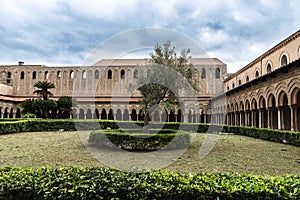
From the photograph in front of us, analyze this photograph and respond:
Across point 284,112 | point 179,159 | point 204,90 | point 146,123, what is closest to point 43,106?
point 146,123

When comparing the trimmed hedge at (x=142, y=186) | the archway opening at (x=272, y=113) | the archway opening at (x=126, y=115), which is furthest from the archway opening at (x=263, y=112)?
the archway opening at (x=126, y=115)

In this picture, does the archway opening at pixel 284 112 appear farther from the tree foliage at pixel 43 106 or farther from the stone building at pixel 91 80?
the tree foliage at pixel 43 106

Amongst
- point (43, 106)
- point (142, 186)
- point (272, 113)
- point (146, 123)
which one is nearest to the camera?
point (142, 186)

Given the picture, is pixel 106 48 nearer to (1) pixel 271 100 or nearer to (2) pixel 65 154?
(2) pixel 65 154

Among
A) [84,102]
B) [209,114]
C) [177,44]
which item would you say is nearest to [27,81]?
[84,102]

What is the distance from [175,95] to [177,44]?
3.01m

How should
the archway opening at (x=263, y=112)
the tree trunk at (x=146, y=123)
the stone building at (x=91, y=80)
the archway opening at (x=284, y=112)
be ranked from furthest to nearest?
the stone building at (x=91, y=80) → the archway opening at (x=263, y=112) → the archway opening at (x=284, y=112) → the tree trunk at (x=146, y=123)

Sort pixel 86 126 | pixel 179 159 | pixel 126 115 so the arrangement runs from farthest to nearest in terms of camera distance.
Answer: pixel 126 115, pixel 86 126, pixel 179 159

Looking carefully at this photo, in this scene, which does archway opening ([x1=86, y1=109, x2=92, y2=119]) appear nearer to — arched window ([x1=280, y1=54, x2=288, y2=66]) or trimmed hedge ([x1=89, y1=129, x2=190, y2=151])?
trimmed hedge ([x1=89, y1=129, x2=190, y2=151])

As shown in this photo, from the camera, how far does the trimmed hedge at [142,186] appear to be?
388 cm

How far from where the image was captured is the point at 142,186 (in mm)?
4066

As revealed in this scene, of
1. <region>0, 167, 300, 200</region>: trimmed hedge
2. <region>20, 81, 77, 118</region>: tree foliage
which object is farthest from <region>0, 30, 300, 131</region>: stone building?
<region>0, 167, 300, 200</region>: trimmed hedge

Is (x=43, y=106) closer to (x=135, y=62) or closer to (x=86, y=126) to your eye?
(x=86, y=126)

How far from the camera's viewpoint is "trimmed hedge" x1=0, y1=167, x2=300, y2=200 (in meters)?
3.88
